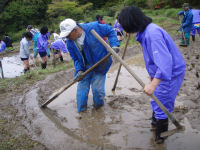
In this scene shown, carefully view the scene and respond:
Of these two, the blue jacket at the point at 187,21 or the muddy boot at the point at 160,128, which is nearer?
the muddy boot at the point at 160,128

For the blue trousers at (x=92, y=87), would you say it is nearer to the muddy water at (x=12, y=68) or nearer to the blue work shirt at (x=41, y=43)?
the blue work shirt at (x=41, y=43)

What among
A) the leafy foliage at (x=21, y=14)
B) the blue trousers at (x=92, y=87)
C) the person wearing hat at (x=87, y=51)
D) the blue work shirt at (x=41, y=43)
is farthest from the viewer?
the leafy foliage at (x=21, y=14)

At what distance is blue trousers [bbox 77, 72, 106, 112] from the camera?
3.68 metres

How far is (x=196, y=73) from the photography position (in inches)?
191

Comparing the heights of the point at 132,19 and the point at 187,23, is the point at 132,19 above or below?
above

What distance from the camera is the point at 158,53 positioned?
1.97 m

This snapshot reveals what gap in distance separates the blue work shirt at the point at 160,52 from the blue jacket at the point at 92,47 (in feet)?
4.28

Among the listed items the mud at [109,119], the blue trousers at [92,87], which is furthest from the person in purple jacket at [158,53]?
the blue trousers at [92,87]

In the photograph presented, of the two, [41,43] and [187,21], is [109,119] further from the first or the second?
[187,21]

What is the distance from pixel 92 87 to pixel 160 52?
6.32 ft

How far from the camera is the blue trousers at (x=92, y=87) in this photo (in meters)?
3.68

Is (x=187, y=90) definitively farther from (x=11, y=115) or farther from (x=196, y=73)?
(x=11, y=115)

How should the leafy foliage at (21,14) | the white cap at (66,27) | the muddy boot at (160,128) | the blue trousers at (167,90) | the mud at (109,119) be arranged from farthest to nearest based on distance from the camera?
the leafy foliage at (21,14) → the white cap at (66,27) → the mud at (109,119) → the muddy boot at (160,128) → the blue trousers at (167,90)

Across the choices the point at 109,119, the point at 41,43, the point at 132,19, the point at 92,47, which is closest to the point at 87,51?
the point at 92,47
